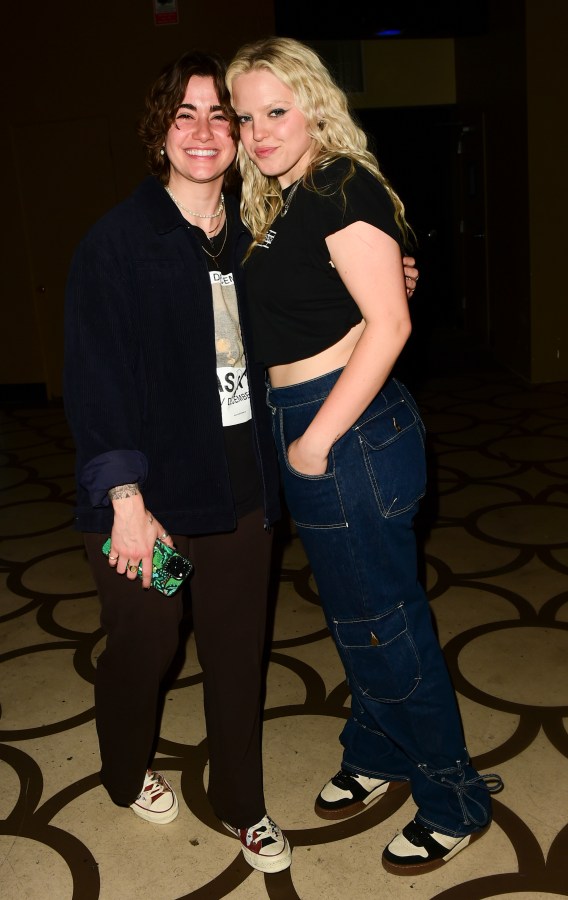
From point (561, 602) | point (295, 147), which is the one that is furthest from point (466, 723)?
point (295, 147)

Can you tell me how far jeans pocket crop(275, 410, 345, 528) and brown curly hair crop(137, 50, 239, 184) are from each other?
1.88 ft

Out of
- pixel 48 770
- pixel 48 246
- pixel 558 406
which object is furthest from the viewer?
pixel 48 246

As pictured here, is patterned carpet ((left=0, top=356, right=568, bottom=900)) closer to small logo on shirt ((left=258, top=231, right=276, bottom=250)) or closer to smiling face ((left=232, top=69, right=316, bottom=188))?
small logo on shirt ((left=258, top=231, right=276, bottom=250))

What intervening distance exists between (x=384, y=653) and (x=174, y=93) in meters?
1.14

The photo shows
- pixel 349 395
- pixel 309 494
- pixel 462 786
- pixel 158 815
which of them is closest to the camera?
pixel 349 395

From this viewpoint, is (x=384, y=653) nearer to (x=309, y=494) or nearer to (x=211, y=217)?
(x=309, y=494)

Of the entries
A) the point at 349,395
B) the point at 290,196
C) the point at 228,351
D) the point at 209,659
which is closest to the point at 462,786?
the point at 209,659

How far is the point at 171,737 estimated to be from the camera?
206 centimetres

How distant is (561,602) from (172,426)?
171 centimetres

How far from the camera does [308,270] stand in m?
1.39

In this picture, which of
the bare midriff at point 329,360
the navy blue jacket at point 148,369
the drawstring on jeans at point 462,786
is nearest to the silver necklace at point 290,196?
the navy blue jacket at point 148,369

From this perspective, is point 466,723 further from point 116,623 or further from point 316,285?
point 316,285

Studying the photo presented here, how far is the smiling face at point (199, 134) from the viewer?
143 centimetres

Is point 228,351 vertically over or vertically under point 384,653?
over
